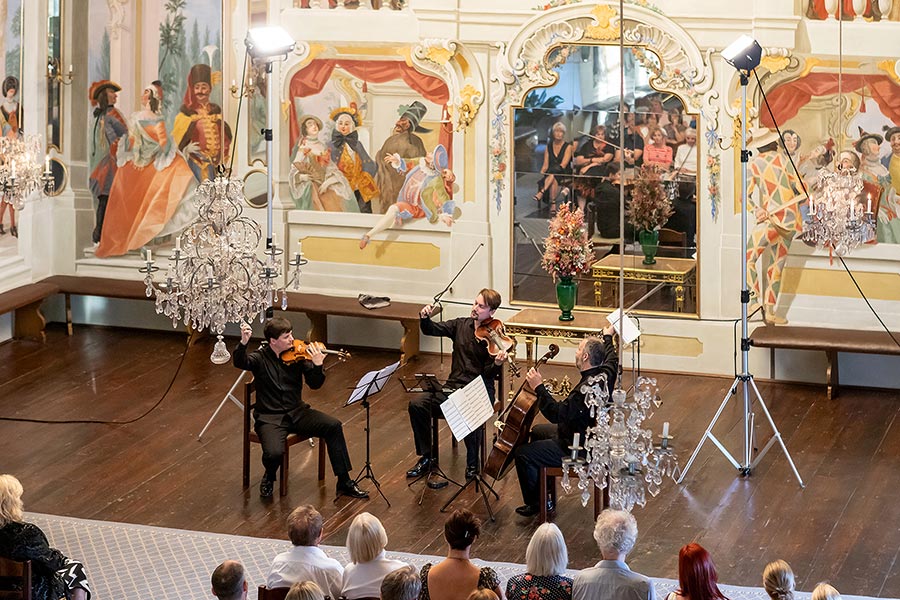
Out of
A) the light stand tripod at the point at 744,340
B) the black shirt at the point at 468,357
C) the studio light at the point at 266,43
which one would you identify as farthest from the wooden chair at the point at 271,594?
the studio light at the point at 266,43

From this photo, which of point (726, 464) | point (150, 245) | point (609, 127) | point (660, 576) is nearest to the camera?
point (660, 576)

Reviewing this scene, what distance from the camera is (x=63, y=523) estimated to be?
9.90 metres

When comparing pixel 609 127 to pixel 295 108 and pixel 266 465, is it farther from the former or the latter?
pixel 266 465

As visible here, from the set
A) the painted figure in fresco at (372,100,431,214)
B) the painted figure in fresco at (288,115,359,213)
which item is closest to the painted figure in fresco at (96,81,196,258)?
the painted figure in fresco at (288,115,359,213)

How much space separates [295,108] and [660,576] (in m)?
6.76

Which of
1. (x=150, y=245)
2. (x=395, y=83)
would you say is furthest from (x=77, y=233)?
(x=395, y=83)

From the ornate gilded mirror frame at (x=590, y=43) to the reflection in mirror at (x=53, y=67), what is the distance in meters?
4.31

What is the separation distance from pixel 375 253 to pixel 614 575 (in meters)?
7.51

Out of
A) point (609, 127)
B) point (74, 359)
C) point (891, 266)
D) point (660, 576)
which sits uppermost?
point (609, 127)

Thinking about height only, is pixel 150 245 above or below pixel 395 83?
below

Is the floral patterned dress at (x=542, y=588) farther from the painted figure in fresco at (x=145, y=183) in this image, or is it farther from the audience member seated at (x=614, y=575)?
the painted figure in fresco at (x=145, y=183)

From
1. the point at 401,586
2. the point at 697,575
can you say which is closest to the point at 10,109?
the point at 401,586

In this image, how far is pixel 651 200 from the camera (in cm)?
1352

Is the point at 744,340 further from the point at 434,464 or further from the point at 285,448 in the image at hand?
the point at 285,448
